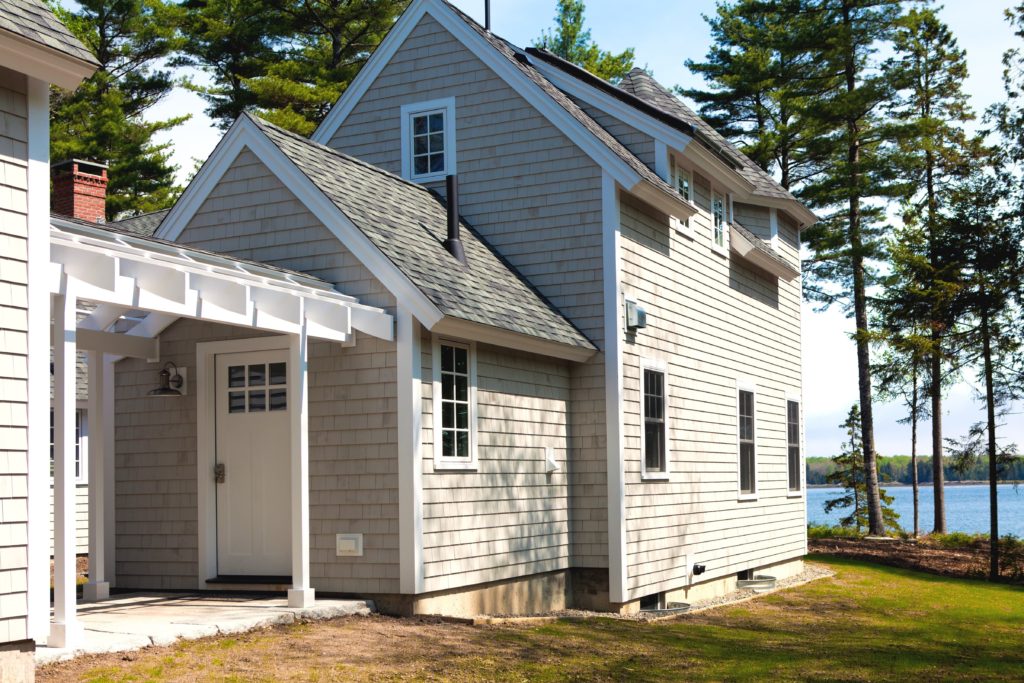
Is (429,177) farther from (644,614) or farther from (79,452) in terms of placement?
(79,452)

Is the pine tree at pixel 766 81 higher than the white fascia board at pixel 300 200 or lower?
higher

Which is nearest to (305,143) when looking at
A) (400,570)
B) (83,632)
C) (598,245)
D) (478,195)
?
(478,195)

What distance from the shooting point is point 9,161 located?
24.0 feet

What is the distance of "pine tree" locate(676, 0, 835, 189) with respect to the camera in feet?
107

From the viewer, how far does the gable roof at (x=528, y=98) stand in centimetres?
1391

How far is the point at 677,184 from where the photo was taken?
15.9 m

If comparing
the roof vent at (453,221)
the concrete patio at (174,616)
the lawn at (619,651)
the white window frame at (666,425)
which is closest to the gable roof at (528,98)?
the roof vent at (453,221)

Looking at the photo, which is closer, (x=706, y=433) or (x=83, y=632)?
(x=83, y=632)

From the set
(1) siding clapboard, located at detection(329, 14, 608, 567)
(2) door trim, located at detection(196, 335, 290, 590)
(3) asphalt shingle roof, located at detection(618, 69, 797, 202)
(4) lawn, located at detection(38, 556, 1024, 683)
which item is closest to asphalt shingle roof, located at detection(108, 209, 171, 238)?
(1) siding clapboard, located at detection(329, 14, 608, 567)

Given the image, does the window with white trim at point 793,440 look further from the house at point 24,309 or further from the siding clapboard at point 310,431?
the house at point 24,309

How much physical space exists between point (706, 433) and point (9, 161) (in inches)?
443

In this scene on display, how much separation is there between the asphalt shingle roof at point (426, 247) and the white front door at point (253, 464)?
5.40 ft

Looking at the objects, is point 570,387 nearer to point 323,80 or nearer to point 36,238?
point 36,238

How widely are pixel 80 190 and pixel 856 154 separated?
22.4 meters
